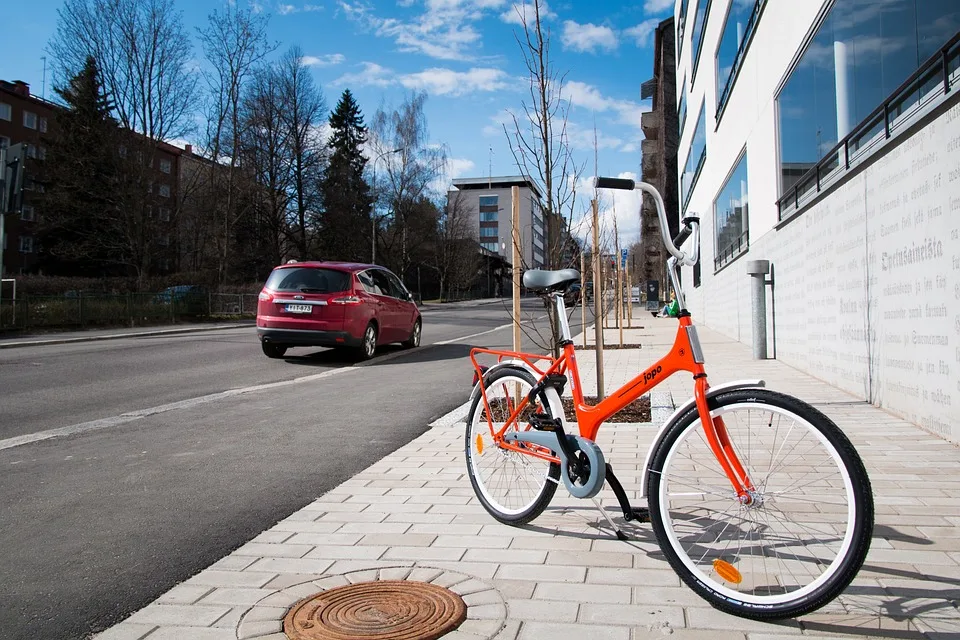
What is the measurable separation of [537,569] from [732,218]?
1572 centimetres

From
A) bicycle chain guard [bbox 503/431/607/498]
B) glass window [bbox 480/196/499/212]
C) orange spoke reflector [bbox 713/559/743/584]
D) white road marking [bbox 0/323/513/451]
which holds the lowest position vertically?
white road marking [bbox 0/323/513/451]

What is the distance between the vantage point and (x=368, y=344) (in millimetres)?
13188

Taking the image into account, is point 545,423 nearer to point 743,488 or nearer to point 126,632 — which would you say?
point 743,488

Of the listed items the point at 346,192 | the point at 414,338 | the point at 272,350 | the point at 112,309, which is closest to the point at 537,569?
the point at 272,350

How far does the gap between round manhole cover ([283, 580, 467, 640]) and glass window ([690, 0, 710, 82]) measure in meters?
21.2

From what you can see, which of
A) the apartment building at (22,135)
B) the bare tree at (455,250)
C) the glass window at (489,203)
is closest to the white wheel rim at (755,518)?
the apartment building at (22,135)

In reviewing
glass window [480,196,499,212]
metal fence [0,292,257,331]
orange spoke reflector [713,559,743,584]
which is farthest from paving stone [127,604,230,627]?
glass window [480,196,499,212]

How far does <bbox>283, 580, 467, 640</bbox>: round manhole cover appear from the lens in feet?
8.21

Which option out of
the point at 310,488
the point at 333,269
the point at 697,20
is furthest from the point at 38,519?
the point at 697,20

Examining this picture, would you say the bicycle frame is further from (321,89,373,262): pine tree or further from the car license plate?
(321,89,373,262): pine tree

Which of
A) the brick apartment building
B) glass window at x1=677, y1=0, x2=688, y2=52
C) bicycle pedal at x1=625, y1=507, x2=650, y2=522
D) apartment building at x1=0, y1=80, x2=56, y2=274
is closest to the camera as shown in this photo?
bicycle pedal at x1=625, y1=507, x2=650, y2=522

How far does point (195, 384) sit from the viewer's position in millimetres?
9930

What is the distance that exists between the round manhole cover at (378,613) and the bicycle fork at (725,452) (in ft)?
3.53

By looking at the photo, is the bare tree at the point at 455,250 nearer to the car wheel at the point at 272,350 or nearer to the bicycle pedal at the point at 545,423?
the car wheel at the point at 272,350
